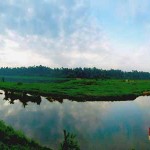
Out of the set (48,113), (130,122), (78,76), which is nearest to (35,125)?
(48,113)

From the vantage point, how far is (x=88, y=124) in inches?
1238

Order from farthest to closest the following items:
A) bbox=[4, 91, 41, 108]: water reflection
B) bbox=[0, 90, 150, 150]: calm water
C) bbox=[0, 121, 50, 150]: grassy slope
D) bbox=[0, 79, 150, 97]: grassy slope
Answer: bbox=[0, 79, 150, 97]: grassy slope
bbox=[4, 91, 41, 108]: water reflection
bbox=[0, 90, 150, 150]: calm water
bbox=[0, 121, 50, 150]: grassy slope

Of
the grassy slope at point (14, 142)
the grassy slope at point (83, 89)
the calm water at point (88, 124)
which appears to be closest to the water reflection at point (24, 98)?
the calm water at point (88, 124)

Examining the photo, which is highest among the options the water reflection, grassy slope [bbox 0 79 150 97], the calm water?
grassy slope [bbox 0 79 150 97]

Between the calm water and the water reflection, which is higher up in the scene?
the water reflection

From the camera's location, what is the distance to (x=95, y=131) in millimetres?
27969

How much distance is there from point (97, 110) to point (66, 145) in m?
24.7

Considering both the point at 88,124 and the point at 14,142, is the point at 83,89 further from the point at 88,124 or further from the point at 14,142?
the point at 14,142

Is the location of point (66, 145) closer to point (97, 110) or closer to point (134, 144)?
point (134, 144)

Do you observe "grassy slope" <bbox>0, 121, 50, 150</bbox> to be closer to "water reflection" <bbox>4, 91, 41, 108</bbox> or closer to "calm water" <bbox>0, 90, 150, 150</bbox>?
"calm water" <bbox>0, 90, 150, 150</bbox>

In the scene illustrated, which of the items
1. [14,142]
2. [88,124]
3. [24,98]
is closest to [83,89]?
[24,98]

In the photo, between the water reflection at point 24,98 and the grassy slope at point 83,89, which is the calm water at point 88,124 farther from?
the grassy slope at point 83,89

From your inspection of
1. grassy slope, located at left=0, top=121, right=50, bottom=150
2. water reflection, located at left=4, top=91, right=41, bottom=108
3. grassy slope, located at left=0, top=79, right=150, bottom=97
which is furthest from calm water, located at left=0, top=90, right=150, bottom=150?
grassy slope, located at left=0, top=79, right=150, bottom=97

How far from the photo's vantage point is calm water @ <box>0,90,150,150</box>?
23.9m
